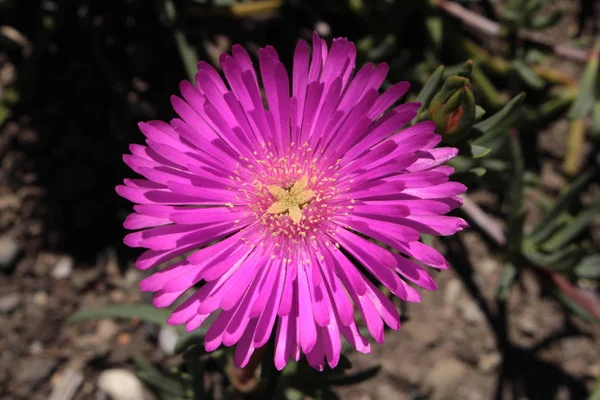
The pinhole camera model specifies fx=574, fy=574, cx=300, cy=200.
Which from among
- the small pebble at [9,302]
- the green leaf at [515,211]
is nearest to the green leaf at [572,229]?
the green leaf at [515,211]

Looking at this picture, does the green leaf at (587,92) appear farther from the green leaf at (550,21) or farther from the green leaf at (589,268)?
the green leaf at (589,268)

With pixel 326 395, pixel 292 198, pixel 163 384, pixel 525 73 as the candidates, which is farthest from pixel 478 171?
pixel 163 384

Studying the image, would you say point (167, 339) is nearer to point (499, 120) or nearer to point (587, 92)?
point (499, 120)

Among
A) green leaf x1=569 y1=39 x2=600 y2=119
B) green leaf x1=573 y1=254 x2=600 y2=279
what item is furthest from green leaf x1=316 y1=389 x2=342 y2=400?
green leaf x1=569 y1=39 x2=600 y2=119

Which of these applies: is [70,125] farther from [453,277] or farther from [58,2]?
[453,277]

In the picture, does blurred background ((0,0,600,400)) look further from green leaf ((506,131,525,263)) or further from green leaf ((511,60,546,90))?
green leaf ((506,131,525,263))

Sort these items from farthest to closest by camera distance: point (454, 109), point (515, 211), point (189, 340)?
1. point (515, 211)
2. point (189, 340)
3. point (454, 109)
